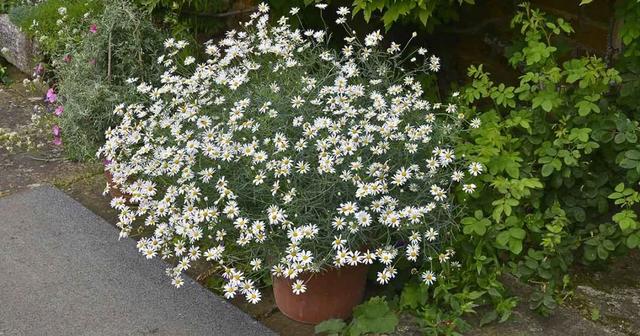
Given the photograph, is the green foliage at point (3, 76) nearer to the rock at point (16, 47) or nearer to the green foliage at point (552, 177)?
the rock at point (16, 47)

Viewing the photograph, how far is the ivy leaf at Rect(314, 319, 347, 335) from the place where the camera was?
2.63 m

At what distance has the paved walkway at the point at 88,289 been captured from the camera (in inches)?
109

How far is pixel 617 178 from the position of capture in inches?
114

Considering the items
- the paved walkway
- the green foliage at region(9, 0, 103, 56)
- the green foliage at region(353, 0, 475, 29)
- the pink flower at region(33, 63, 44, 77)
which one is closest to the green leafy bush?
the green foliage at region(353, 0, 475, 29)

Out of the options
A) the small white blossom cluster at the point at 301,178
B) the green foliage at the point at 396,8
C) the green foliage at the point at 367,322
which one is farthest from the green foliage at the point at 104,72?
the green foliage at the point at 367,322

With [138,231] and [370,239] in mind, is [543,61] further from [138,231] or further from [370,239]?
[138,231]

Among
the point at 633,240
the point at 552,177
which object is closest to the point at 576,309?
the point at 633,240

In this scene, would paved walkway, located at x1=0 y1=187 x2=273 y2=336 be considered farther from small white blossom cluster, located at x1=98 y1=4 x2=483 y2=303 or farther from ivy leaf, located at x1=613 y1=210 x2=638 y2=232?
ivy leaf, located at x1=613 y1=210 x2=638 y2=232

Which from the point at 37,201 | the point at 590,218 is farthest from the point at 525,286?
the point at 37,201

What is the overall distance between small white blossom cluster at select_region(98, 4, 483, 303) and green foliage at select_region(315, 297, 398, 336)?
0.52 feet

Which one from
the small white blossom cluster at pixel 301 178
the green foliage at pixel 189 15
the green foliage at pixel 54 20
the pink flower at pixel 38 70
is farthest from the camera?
the pink flower at pixel 38 70

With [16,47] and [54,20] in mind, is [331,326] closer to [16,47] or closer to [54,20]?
[54,20]

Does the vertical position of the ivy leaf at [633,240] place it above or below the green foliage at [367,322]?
above

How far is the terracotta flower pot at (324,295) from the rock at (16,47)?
11.1ft
